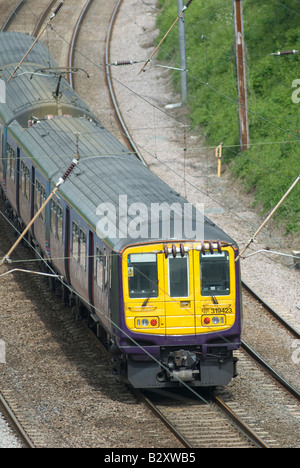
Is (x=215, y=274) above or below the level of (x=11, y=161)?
below

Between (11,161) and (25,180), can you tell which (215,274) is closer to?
(25,180)

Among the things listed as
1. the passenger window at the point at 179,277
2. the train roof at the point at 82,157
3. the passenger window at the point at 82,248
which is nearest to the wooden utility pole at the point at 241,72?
the train roof at the point at 82,157

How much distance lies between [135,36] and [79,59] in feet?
11.5

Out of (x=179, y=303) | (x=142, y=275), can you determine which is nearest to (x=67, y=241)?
(x=142, y=275)

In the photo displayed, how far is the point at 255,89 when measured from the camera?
110ft

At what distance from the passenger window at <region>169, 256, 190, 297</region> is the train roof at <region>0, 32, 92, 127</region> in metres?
7.59

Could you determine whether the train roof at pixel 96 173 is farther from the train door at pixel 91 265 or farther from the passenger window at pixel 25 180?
the passenger window at pixel 25 180

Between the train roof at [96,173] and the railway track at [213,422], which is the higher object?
the train roof at [96,173]

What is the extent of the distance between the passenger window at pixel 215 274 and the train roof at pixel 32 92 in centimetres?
772

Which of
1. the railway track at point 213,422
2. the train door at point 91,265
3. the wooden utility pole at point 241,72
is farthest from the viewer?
the wooden utility pole at point 241,72

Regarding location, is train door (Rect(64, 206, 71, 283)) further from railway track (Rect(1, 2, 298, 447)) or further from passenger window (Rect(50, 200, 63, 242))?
railway track (Rect(1, 2, 298, 447))

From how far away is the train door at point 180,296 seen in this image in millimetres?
17000

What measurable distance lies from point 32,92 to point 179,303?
407 inches

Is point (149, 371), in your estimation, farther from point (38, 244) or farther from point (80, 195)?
point (38, 244)
